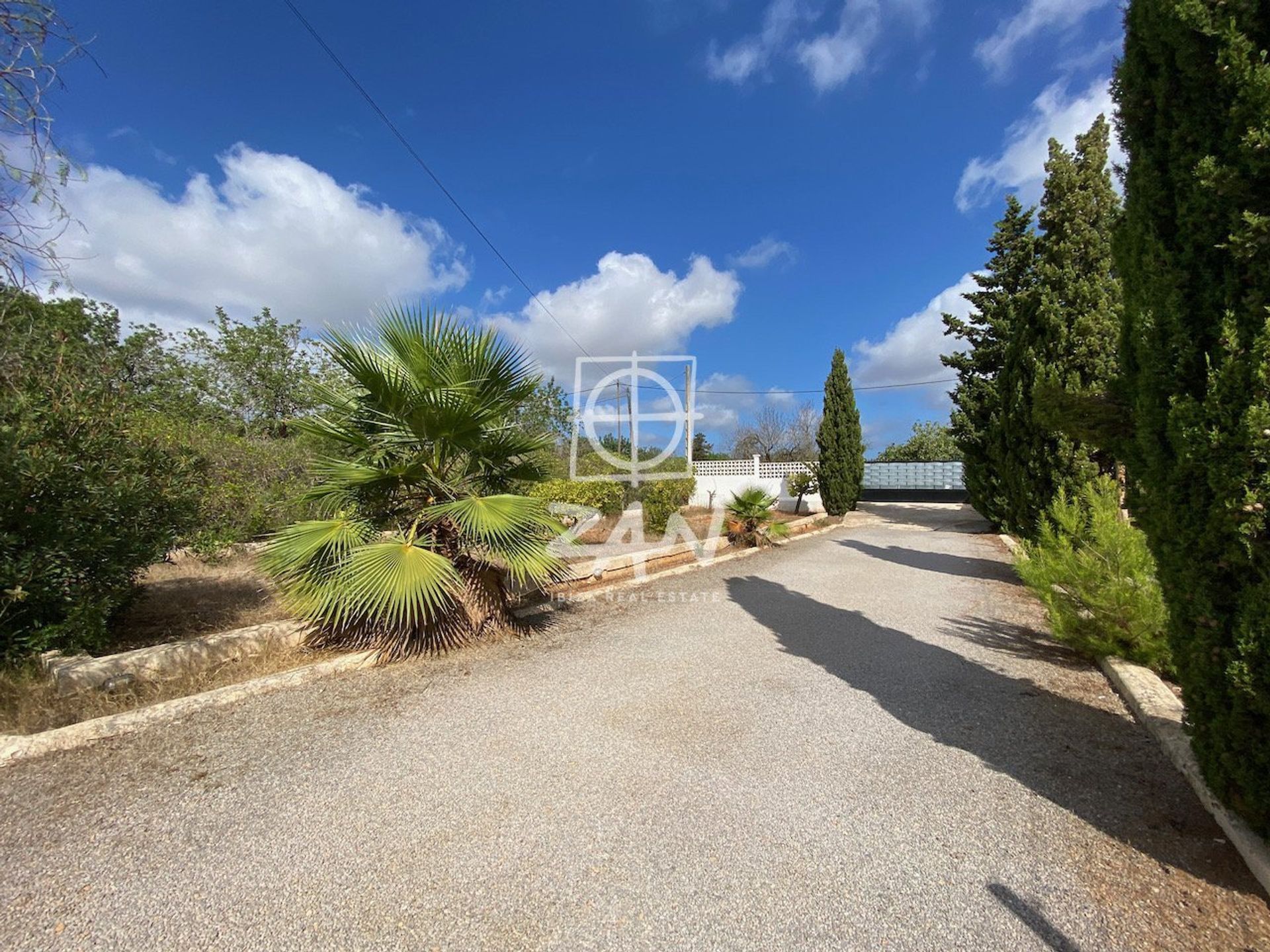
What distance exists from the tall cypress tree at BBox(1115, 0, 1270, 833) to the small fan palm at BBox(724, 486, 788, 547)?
Result: 24.2 feet

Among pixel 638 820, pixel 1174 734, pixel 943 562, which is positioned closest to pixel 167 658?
pixel 638 820

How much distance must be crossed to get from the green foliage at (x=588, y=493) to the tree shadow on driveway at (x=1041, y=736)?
499 cm

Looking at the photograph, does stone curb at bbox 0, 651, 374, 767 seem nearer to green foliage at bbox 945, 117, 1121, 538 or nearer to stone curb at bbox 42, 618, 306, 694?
stone curb at bbox 42, 618, 306, 694

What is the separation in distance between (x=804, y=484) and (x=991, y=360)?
5116 mm

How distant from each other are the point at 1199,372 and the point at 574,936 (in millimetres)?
2895

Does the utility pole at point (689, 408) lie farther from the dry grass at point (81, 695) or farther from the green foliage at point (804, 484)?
the dry grass at point (81, 695)

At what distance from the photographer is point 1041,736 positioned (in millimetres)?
2807

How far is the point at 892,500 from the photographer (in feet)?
67.0

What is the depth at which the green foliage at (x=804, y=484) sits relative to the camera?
14250 mm

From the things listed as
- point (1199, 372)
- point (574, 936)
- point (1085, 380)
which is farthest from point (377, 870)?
point (1085, 380)

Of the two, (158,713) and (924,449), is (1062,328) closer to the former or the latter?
(158,713)

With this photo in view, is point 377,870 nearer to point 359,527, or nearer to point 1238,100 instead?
point 359,527

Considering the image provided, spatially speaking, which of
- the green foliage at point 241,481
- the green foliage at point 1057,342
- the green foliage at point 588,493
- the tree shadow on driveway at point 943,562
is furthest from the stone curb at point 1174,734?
the green foliage at point 241,481

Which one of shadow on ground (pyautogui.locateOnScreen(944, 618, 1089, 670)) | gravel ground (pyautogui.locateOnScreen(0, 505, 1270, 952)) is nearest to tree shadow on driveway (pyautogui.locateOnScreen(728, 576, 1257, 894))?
gravel ground (pyautogui.locateOnScreen(0, 505, 1270, 952))
